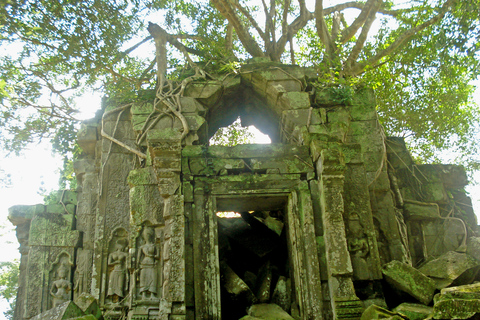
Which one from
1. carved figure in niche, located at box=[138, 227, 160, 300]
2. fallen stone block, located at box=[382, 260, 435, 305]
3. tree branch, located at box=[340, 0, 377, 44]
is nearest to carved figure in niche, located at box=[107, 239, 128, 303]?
carved figure in niche, located at box=[138, 227, 160, 300]

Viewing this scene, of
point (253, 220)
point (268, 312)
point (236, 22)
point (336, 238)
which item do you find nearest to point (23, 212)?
point (253, 220)

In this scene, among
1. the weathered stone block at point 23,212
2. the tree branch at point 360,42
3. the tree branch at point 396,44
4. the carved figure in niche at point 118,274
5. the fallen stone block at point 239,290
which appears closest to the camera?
the fallen stone block at point 239,290

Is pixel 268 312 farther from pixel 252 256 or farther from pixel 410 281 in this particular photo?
pixel 410 281

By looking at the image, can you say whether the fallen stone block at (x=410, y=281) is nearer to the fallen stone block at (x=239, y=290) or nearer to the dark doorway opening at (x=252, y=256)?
the dark doorway opening at (x=252, y=256)

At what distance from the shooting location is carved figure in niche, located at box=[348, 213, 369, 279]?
5.82 metres

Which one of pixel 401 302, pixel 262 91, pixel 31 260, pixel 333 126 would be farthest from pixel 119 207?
pixel 401 302

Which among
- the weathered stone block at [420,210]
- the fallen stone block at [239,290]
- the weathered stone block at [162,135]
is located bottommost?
the fallen stone block at [239,290]

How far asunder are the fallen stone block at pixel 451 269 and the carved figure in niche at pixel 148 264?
3.61 meters

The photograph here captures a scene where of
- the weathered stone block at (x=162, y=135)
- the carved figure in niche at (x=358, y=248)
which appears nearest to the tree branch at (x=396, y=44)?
the carved figure in niche at (x=358, y=248)

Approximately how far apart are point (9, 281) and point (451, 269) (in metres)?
14.4

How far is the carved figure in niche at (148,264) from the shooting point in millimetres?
5516

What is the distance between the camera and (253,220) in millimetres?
7812

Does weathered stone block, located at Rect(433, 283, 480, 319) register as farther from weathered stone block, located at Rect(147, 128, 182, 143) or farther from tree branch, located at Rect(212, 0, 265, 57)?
tree branch, located at Rect(212, 0, 265, 57)

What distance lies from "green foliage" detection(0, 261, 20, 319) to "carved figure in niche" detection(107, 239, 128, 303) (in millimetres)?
7918
